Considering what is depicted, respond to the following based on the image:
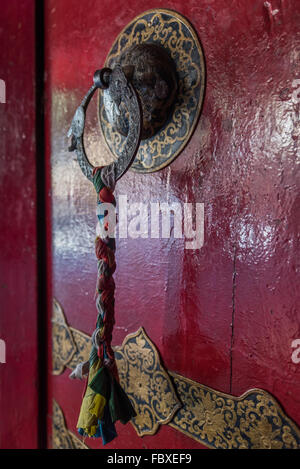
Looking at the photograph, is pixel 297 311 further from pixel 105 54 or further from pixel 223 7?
pixel 105 54

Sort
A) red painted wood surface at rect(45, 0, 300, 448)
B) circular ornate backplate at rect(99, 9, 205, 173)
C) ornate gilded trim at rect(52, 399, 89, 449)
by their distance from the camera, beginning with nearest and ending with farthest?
red painted wood surface at rect(45, 0, 300, 448)
circular ornate backplate at rect(99, 9, 205, 173)
ornate gilded trim at rect(52, 399, 89, 449)

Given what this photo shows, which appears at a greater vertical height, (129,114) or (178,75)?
(178,75)

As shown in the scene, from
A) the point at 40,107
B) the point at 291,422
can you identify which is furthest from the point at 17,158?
the point at 291,422

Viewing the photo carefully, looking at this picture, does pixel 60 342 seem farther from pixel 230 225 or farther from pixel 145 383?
pixel 230 225

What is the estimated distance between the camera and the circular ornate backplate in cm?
65

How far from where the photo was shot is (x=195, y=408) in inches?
26.7

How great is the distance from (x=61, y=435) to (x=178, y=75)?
1.05 metres

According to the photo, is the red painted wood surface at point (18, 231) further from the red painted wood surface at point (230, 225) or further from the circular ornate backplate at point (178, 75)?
the circular ornate backplate at point (178, 75)

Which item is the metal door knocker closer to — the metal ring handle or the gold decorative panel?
the metal ring handle

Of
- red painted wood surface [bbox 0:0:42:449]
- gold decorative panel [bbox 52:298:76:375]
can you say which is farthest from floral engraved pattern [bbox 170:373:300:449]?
red painted wood surface [bbox 0:0:42:449]

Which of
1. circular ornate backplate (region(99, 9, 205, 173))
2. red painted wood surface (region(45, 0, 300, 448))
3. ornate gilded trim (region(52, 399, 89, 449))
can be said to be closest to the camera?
red painted wood surface (region(45, 0, 300, 448))

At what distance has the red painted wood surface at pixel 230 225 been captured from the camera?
0.54 meters

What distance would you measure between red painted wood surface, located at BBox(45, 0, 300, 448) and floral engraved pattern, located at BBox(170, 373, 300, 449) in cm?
2

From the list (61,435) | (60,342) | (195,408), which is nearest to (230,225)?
(195,408)
